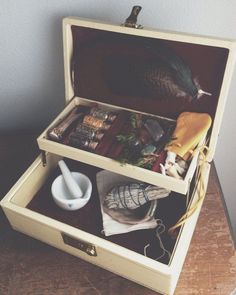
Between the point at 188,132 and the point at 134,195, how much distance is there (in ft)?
0.49

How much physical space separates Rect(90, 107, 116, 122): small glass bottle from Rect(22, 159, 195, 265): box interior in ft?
0.47

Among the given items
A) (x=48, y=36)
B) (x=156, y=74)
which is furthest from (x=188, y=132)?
(x=48, y=36)

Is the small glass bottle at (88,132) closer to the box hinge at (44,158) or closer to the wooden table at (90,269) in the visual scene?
the box hinge at (44,158)

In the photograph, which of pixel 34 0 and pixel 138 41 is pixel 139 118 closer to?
pixel 138 41

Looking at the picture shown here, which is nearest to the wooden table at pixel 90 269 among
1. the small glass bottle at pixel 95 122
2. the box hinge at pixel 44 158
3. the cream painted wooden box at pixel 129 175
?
the cream painted wooden box at pixel 129 175

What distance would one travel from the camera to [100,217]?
0.63 metres

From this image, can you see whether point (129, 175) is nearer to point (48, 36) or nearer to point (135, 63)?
point (135, 63)

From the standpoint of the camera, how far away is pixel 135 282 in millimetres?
562

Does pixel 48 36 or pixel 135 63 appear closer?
pixel 135 63

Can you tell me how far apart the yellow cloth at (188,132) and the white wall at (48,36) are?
0.66 feet

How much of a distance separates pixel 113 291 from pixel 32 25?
0.55 metres

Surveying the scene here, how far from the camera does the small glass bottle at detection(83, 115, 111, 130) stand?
2.04 ft

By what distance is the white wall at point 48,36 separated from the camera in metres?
0.66

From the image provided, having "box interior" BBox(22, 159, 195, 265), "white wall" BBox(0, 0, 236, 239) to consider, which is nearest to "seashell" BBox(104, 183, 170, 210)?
"box interior" BBox(22, 159, 195, 265)
